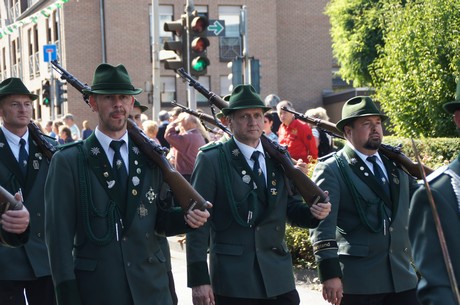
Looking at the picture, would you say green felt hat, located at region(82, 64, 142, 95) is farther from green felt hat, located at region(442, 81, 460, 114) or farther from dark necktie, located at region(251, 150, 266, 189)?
green felt hat, located at region(442, 81, 460, 114)

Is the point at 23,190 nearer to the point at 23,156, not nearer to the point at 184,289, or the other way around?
the point at 23,156

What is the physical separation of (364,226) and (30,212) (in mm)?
2552

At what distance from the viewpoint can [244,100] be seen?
5.85 meters

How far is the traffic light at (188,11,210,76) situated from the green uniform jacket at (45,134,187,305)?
9.15m

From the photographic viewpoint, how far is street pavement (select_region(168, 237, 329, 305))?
29.7 feet

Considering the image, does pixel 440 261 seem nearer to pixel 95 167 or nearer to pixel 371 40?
pixel 95 167

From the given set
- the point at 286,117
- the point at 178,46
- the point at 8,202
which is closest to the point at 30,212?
the point at 8,202

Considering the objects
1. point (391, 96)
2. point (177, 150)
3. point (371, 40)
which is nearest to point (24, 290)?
point (177, 150)

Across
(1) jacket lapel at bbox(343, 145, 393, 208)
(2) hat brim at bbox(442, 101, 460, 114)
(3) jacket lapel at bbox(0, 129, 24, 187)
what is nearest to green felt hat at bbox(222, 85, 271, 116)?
(1) jacket lapel at bbox(343, 145, 393, 208)

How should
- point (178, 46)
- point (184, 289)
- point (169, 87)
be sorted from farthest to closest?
point (169, 87) → point (178, 46) → point (184, 289)

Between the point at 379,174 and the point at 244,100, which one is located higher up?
the point at 244,100

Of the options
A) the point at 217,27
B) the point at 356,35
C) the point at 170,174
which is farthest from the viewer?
the point at 356,35

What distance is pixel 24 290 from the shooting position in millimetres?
6547

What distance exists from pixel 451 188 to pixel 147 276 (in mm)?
2153
